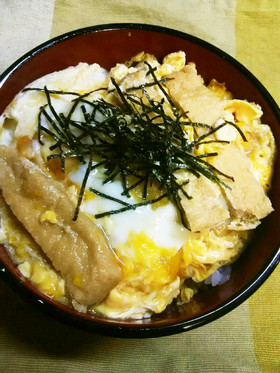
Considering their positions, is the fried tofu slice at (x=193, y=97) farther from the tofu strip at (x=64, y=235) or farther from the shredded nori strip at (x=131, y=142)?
the tofu strip at (x=64, y=235)

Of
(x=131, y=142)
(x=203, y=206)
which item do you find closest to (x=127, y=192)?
(x=131, y=142)

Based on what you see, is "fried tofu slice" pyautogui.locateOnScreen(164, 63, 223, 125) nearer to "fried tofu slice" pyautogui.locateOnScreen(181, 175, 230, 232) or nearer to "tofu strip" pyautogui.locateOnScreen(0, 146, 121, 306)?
"fried tofu slice" pyautogui.locateOnScreen(181, 175, 230, 232)

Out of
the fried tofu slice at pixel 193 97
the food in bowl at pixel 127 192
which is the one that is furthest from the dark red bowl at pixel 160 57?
the fried tofu slice at pixel 193 97

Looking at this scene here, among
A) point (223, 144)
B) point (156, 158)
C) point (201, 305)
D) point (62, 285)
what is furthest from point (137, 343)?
point (223, 144)

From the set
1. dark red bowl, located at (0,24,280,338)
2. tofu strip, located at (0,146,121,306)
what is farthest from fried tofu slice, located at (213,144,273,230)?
tofu strip, located at (0,146,121,306)

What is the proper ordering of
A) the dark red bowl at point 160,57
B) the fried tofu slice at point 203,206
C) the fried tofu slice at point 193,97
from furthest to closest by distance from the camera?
the fried tofu slice at point 193,97 → the fried tofu slice at point 203,206 → the dark red bowl at point 160,57
